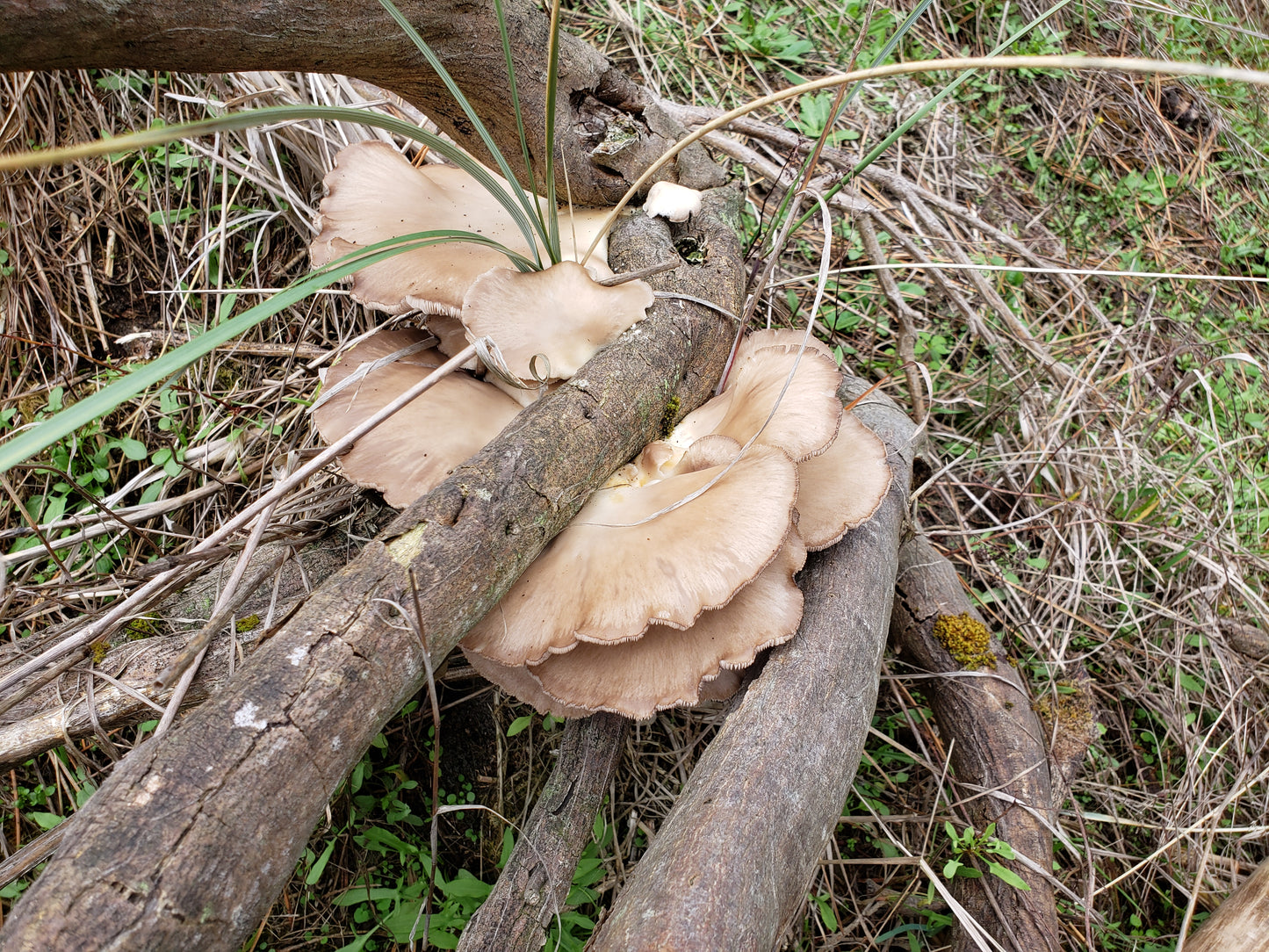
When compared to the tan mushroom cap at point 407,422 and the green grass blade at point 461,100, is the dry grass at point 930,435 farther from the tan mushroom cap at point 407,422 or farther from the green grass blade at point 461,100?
the green grass blade at point 461,100

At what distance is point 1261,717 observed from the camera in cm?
273

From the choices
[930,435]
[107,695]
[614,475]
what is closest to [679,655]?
[614,475]

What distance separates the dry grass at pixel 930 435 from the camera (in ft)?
7.91

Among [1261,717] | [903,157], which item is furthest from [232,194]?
[1261,717]

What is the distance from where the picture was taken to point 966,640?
225 centimetres

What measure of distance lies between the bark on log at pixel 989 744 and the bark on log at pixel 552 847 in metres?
1.02

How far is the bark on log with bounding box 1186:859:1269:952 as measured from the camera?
1.85 meters

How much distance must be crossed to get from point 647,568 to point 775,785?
541 mm

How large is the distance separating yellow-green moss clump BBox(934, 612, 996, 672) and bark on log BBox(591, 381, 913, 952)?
0.35 m

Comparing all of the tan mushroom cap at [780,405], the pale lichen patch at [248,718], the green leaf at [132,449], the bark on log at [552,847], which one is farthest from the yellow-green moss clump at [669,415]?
the green leaf at [132,449]

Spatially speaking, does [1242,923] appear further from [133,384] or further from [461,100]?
[461,100]

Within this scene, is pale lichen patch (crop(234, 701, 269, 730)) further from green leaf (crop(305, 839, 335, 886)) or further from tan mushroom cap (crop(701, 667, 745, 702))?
green leaf (crop(305, 839, 335, 886))

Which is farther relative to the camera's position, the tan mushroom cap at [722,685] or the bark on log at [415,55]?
the tan mushroom cap at [722,685]

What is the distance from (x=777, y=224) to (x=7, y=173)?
323 centimetres
